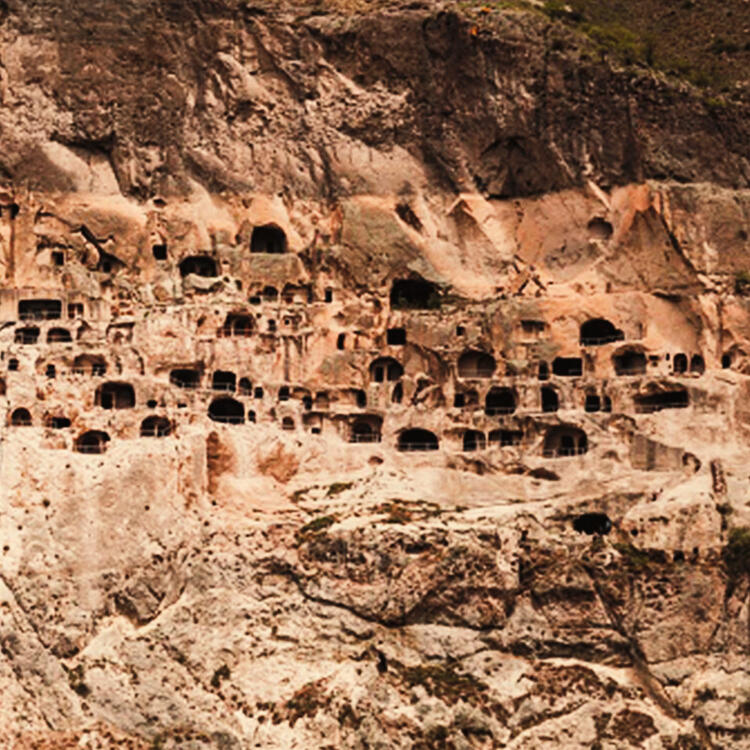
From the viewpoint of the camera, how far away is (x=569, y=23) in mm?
75625

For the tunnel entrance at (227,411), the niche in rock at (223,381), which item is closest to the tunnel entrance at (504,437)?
the tunnel entrance at (227,411)

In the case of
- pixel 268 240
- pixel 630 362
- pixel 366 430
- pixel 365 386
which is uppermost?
pixel 268 240

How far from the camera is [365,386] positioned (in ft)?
225

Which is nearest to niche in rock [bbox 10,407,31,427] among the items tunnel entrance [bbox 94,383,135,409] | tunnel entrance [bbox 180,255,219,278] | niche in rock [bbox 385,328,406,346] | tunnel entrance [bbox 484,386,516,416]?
tunnel entrance [bbox 94,383,135,409]

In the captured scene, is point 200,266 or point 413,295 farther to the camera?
point 413,295

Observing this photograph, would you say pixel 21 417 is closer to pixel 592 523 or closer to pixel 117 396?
pixel 117 396

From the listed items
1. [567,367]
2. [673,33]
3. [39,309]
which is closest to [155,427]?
[39,309]

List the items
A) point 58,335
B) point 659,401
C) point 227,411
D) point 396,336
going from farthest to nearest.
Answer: point 396,336
point 58,335
point 227,411
point 659,401

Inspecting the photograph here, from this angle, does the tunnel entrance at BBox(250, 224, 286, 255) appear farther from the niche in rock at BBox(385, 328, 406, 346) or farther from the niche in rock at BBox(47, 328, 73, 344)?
the niche in rock at BBox(47, 328, 73, 344)

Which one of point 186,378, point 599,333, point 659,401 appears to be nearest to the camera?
point 659,401

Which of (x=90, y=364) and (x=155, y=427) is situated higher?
(x=90, y=364)

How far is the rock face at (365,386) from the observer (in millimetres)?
56812

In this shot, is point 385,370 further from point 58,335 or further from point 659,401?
point 58,335

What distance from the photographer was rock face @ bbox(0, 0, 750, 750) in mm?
56812
